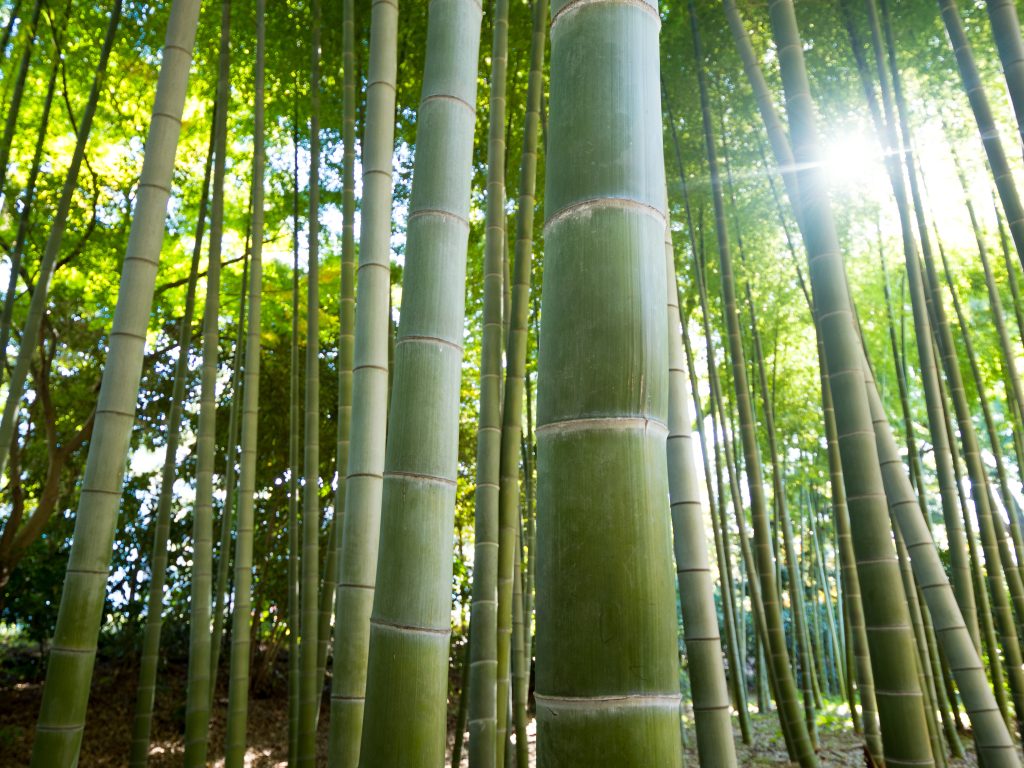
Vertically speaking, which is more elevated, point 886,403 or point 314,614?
point 886,403

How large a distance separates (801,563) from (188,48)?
12.5 meters

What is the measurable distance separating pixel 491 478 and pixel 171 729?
18.5ft

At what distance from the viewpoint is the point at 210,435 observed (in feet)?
10.3

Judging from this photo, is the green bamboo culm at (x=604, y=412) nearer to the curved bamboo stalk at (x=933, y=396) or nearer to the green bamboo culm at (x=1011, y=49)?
the green bamboo culm at (x=1011, y=49)

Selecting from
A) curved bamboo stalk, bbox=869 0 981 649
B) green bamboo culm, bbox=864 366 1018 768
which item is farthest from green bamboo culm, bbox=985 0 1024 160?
green bamboo culm, bbox=864 366 1018 768

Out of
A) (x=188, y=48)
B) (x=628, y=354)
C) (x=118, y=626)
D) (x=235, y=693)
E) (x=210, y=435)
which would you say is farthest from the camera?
(x=118, y=626)

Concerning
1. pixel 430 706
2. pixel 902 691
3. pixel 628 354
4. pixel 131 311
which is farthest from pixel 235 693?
pixel 628 354

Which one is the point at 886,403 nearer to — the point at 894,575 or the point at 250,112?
the point at 250,112

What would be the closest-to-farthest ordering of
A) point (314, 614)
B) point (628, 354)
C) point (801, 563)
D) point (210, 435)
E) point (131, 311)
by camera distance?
1. point (628, 354)
2. point (131, 311)
3. point (314, 614)
4. point (210, 435)
5. point (801, 563)

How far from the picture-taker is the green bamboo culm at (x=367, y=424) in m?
1.62

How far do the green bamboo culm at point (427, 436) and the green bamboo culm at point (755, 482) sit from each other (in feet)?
6.80

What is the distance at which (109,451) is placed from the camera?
185 cm

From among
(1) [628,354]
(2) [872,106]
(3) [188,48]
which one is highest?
(2) [872,106]

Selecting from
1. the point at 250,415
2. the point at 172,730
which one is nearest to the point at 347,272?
the point at 250,415
